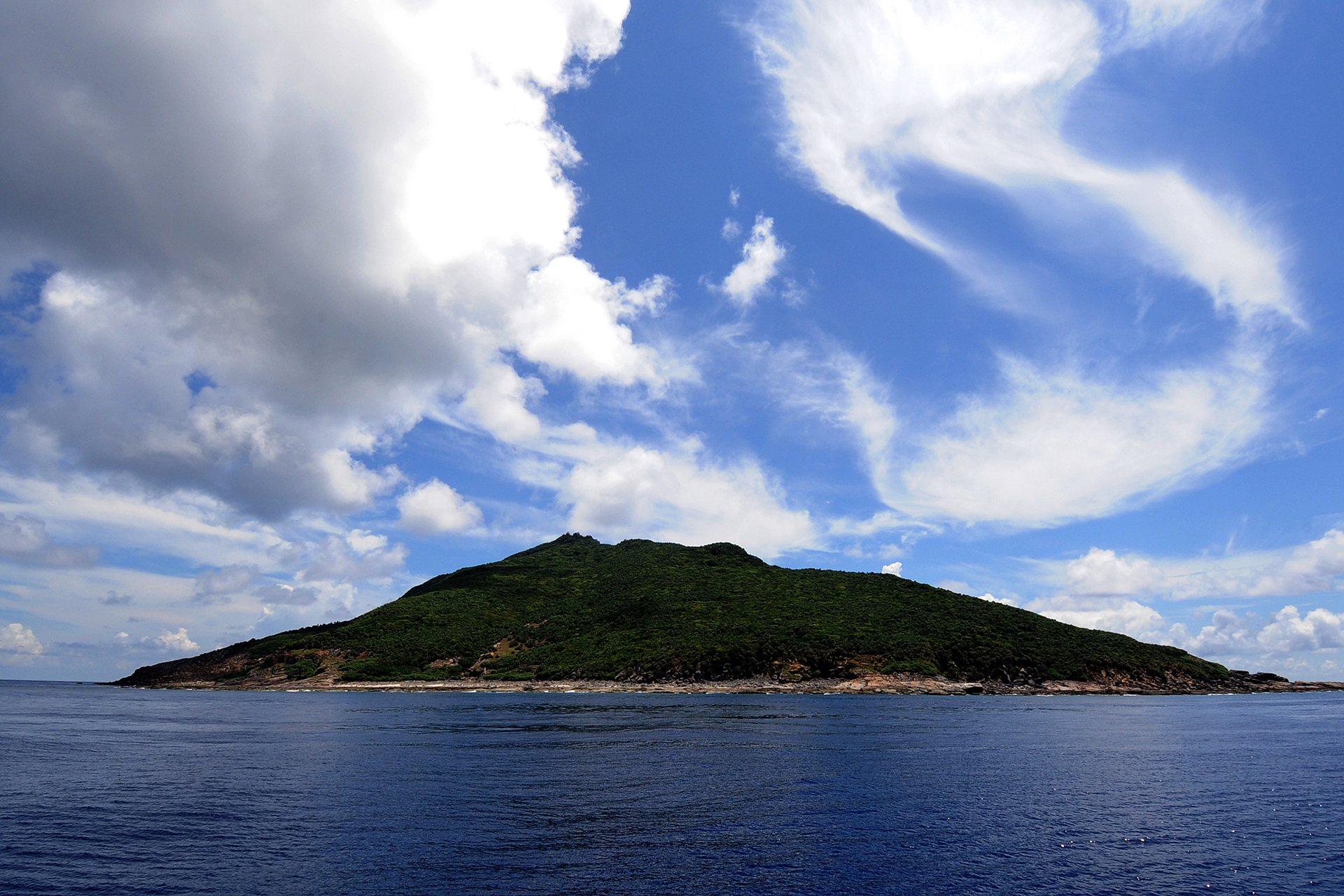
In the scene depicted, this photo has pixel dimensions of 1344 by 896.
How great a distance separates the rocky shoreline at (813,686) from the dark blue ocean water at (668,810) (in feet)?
243

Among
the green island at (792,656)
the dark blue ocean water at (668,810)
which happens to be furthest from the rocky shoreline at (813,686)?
the dark blue ocean water at (668,810)

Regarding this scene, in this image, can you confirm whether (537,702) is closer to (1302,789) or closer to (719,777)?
(719,777)

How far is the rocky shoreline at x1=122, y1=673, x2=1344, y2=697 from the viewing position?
150375mm

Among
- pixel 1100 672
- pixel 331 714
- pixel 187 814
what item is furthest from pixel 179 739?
pixel 1100 672

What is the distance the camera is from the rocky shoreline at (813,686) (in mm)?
150375

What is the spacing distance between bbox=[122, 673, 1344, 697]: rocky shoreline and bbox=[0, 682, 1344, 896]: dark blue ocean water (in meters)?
74.0

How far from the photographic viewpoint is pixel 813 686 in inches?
5994

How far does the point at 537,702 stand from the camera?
127 m

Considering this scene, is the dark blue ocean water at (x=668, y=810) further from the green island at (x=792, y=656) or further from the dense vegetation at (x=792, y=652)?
the dense vegetation at (x=792, y=652)

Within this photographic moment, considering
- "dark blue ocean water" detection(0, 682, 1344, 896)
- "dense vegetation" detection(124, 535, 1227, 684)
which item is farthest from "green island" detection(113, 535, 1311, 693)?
"dark blue ocean water" detection(0, 682, 1344, 896)

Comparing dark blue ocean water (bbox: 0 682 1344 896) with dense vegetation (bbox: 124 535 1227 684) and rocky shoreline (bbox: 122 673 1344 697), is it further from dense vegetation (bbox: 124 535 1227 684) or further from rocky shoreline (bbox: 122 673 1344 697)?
dense vegetation (bbox: 124 535 1227 684)

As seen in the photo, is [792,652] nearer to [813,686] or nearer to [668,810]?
[813,686]

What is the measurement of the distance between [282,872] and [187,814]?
13.1 meters

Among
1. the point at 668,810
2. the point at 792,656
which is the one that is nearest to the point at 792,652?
the point at 792,656
